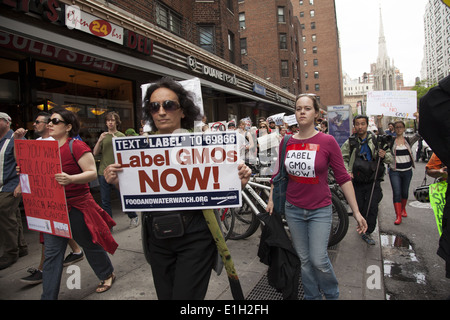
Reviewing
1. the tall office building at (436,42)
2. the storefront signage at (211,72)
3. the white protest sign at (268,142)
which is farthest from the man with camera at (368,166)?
the tall office building at (436,42)

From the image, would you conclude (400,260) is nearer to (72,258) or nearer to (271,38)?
(72,258)

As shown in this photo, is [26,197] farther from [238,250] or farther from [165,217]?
[238,250]

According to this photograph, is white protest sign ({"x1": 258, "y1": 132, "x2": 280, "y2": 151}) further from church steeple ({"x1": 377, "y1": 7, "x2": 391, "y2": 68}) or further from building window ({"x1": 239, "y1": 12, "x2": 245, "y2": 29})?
church steeple ({"x1": 377, "y1": 7, "x2": 391, "y2": 68})

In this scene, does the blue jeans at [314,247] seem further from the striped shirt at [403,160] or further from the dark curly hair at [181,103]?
the striped shirt at [403,160]

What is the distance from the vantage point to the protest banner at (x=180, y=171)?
78.5 inches

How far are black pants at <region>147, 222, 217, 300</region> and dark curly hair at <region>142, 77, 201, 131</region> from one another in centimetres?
85

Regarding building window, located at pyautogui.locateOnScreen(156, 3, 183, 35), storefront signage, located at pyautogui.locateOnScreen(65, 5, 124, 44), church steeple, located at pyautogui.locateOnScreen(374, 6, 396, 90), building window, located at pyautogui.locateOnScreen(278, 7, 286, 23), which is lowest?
storefront signage, located at pyautogui.locateOnScreen(65, 5, 124, 44)

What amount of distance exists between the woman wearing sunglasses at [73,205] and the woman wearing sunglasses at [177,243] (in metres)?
0.91

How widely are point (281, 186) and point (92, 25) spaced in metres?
5.65

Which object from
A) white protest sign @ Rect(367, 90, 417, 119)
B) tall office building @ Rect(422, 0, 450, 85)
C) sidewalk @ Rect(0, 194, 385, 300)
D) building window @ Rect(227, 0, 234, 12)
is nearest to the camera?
sidewalk @ Rect(0, 194, 385, 300)

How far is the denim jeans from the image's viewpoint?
2.71 meters

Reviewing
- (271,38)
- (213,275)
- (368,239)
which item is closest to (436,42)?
(271,38)

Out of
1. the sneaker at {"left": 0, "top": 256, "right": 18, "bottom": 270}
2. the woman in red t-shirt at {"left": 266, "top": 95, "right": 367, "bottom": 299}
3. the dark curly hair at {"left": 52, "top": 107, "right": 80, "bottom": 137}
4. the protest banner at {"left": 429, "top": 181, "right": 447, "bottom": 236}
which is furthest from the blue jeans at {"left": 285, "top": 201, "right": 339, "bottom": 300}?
the sneaker at {"left": 0, "top": 256, "right": 18, "bottom": 270}

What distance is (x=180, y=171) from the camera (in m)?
2.07
